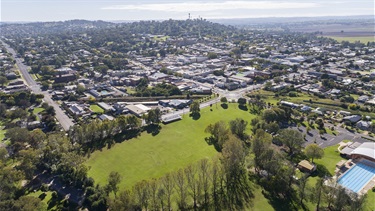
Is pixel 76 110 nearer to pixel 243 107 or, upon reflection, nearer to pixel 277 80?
pixel 243 107

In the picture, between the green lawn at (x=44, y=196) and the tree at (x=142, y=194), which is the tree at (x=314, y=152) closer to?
the tree at (x=142, y=194)

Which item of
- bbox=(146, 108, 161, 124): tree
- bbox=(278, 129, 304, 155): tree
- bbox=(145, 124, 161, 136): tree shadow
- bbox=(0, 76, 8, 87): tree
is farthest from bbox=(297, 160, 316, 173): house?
bbox=(0, 76, 8, 87): tree

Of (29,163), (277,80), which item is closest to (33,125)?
(29,163)

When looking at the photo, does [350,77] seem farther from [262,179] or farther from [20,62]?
[20,62]

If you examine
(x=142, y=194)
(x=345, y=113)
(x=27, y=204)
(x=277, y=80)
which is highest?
(x=277, y=80)

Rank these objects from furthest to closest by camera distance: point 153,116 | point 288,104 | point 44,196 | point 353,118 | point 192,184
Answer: point 288,104, point 353,118, point 153,116, point 44,196, point 192,184

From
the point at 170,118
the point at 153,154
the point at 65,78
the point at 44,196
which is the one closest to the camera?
the point at 44,196
